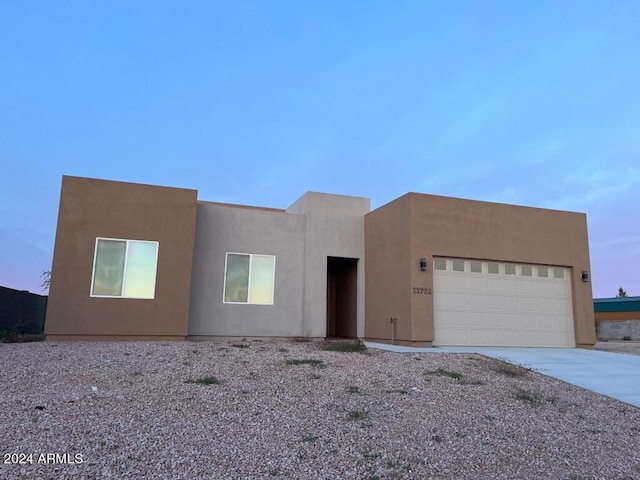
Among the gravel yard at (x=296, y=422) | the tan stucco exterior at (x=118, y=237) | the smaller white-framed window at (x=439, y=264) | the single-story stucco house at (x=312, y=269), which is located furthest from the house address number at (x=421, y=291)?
the tan stucco exterior at (x=118, y=237)

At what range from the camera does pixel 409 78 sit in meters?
17.1

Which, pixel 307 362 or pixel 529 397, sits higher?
pixel 307 362

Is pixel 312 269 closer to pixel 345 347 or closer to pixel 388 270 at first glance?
pixel 388 270

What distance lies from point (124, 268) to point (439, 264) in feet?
26.0

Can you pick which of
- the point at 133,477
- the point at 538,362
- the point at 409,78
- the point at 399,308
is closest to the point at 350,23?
the point at 409,78

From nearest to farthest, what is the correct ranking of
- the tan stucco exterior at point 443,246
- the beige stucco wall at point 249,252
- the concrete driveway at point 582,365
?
the concrete driveway at point 582,365 → the tan stucco exterior at point 443,246 → the beige stucco wall at point 249,252

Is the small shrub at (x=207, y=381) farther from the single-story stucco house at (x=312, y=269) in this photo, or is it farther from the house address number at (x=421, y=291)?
the house address number at (x=421, y=291)

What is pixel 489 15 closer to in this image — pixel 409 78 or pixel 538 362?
pixel 409 78

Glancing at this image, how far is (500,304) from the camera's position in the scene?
13.0 meters

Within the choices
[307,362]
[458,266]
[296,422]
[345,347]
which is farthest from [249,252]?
[296,422]

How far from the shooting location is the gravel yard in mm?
4199

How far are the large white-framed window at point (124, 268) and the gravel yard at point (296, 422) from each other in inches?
139

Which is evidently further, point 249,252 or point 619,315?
point 619,315

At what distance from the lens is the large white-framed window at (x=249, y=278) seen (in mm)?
13656
